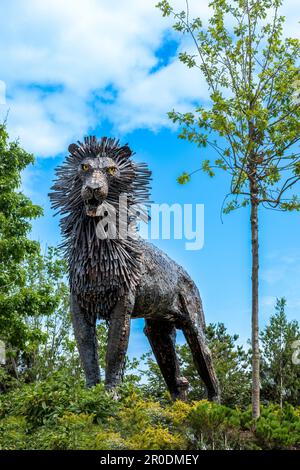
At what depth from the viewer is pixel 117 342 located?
292 inches

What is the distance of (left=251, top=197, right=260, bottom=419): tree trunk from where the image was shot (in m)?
7.69

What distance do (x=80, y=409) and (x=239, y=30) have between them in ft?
17.7

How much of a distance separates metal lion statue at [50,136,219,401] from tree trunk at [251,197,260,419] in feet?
3.47

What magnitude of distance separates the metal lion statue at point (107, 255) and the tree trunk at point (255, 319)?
106 centimetres

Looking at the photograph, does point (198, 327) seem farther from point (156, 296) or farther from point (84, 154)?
point (84, 154)

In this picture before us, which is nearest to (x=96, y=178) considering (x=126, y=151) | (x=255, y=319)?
(x=126, y=151)

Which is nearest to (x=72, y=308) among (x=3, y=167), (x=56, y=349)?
(x=3, y=167)

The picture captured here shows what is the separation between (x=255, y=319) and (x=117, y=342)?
5.37 ft

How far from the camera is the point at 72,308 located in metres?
7.71

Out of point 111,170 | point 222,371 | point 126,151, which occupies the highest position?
point 126,151

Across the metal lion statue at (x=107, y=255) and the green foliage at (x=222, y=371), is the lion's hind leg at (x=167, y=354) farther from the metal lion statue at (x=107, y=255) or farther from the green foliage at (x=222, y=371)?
the green foliage at (x=222, y=371)

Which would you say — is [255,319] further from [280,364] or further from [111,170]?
[280,364]

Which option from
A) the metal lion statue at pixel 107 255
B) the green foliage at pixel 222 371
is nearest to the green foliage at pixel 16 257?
the green foliage at pixel 222 371

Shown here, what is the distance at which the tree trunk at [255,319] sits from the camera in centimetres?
769
